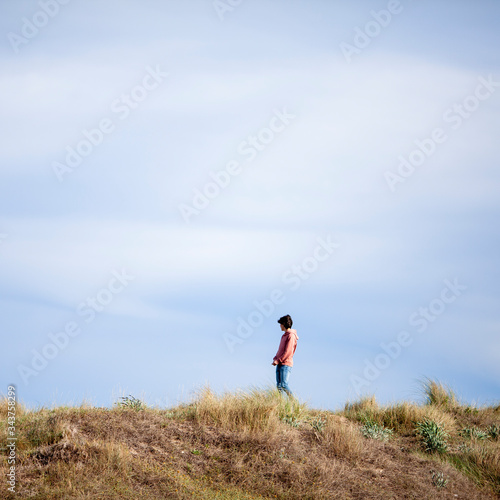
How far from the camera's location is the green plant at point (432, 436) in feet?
43.8

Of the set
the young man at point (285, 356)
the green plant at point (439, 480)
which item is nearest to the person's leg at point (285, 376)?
the young man at point (285, 356)

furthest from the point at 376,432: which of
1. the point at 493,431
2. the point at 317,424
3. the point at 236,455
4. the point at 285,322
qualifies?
the point at 236,455

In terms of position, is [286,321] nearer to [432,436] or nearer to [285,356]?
[285,356]

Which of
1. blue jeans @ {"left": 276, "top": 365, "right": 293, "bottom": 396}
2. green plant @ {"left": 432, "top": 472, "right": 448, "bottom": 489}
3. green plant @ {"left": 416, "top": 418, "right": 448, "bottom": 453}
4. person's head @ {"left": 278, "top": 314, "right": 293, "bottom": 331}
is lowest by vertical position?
green plant @ {"left": 432, "top": 472, "right": 448, "bottom": 489}

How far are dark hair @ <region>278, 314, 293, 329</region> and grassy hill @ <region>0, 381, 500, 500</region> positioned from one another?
7.07 ft

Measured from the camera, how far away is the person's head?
1505 cm

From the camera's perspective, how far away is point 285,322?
1510 cm

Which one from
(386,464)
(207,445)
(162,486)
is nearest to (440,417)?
(386,464)

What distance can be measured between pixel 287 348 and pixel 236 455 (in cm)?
451

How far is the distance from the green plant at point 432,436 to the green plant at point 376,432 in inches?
31.9

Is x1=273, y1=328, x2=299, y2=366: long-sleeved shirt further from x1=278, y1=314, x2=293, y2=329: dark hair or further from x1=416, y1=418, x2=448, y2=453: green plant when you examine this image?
x1=416, y1=418, x2=448, y2=453: green plant

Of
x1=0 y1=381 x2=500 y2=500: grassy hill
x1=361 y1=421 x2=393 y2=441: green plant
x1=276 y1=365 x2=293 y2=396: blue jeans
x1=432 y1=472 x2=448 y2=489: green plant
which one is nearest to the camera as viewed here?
x1=0 y1=381 x2=500 y2=500: grassy hill

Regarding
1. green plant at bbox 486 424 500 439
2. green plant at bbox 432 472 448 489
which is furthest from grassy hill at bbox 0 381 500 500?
green plant at bbox 486 424 500 439

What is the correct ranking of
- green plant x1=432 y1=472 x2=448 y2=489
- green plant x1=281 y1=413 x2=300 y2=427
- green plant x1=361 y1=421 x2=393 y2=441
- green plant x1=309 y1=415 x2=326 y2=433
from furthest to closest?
green plant x1=361 y1=421 x2=393 y2=441
green plant x1=281 y1=413 x2=300 y2=427
green plant x1=309 y1=415 x2=326 y2=433
green plant x1=432 y1=472 x2=448 y2=489
